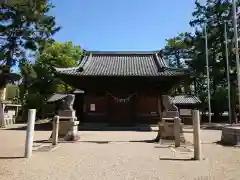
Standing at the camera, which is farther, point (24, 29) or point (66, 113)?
point (24, 29)

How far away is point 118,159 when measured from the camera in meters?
7.81

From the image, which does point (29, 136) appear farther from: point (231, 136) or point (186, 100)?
point (186, 100)

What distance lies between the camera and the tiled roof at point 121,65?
2127 centimetres

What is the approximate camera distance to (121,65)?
964 inches

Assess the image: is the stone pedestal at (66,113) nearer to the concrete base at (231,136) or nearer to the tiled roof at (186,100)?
the concrete base at (231,136)

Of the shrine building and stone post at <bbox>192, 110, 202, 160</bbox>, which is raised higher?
the shrine building

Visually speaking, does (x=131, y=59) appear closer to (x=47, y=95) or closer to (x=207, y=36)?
(x=207, y=36)

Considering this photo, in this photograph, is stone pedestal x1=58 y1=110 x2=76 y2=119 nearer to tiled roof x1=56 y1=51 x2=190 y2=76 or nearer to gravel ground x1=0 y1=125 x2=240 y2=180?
gravel ground x1=0 y1=125 x2=240 y2=180

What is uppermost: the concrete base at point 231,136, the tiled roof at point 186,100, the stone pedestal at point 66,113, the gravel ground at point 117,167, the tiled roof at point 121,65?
the tiled roof at point 121,65

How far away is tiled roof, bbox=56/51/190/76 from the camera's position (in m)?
21.3

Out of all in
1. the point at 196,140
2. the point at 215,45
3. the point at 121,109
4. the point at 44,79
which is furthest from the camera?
the point at 44,79

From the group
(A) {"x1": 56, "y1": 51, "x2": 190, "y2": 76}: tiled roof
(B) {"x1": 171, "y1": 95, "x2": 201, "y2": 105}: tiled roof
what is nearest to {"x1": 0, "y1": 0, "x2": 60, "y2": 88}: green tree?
(A) {"x1": 56, "y1": 51, "x2": 190, "y2": 76}: tiled roof

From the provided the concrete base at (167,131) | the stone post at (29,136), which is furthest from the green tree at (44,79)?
the stone post at (29,136)

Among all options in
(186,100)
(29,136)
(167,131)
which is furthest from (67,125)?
(186,100)
